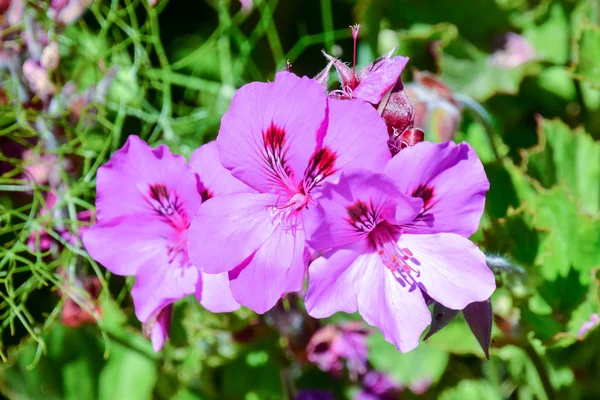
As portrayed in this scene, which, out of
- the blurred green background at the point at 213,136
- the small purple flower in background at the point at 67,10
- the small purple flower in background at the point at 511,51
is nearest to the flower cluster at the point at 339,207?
the blurred green background at the point at 213,136

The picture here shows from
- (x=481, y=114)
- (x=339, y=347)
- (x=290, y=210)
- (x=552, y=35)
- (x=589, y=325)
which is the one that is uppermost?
(x=290, y=210)

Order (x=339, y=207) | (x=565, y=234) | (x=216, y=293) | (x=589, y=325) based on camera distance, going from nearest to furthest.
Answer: (x=339, y=207), (x=216, y=293), (x=589, y=325), (x=565, y=234)

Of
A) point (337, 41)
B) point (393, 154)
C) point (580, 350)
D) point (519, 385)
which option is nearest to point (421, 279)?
point (393, 154)

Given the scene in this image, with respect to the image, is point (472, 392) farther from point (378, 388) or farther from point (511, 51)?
point (511, 51)

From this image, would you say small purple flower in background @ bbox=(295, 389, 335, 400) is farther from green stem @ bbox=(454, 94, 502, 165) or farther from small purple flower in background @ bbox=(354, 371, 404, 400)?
green stem @ bbox=(454, 94, 502, 165)

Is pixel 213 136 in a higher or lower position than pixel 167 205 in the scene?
lower

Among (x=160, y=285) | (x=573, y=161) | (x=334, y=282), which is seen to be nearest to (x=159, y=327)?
(x=160, y=285)

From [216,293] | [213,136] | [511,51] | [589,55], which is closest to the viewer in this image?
[216,293]

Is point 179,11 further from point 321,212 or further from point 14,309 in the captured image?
point 321,212
